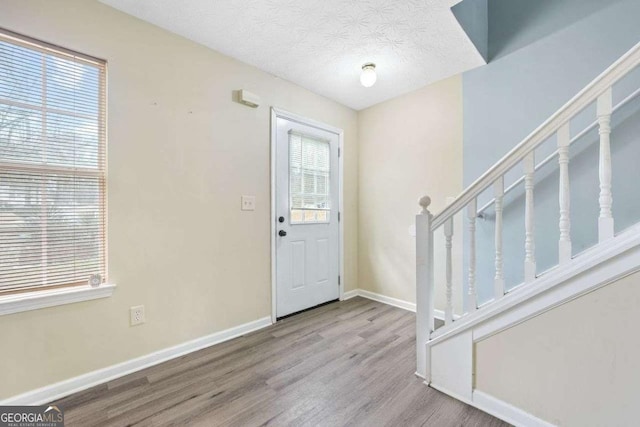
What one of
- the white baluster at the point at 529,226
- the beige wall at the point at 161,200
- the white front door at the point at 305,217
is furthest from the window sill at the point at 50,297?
the white baluster at the point at 529,226

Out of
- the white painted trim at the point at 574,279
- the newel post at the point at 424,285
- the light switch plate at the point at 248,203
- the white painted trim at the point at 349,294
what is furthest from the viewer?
the white painted trim at the point at 349,294

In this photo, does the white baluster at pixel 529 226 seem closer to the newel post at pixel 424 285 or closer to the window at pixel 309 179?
the newel post at pixel 424 285

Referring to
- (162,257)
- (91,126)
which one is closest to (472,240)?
(162,257)

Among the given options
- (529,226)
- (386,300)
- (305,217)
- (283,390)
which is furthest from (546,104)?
(283,390)

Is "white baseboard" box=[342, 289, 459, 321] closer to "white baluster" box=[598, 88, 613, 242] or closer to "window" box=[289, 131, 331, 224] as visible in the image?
"window" box=[289, 131, 331, 224]

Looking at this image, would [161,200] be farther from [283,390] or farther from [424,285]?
[424,285]

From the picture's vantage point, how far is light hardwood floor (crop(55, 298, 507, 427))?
141 centimetres

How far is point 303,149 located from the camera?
9.43ft

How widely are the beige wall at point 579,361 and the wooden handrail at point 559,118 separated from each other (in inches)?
25.9

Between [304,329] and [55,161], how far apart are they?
219cm

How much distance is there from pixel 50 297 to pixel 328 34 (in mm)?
2512

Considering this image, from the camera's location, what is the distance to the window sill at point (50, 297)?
1422 mm

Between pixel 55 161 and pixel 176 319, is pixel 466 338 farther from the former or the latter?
pixel 55 161

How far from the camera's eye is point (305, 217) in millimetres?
2908
